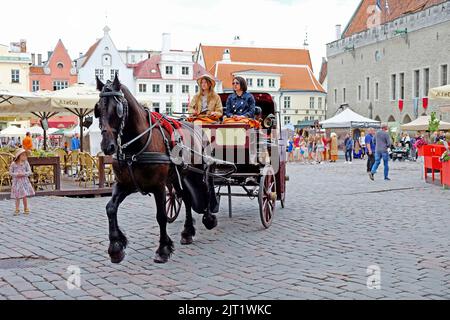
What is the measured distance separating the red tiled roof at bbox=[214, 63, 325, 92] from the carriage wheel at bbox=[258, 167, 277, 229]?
58317 millimetres

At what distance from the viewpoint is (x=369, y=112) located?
2211 inches

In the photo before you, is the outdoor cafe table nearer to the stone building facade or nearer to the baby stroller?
the baby stroller

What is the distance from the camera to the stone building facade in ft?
149

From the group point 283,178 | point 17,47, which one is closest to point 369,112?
point 17,47

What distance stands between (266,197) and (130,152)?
2888 millimetres

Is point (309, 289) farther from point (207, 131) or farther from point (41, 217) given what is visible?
point (41, 217)

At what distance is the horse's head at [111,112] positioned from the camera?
5.92 metres

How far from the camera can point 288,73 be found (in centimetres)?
7119

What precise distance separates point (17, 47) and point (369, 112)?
37874mm

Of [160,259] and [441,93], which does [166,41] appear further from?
[160,259]

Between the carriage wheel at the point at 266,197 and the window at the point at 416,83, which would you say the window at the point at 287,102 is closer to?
the window at the point at 416,83

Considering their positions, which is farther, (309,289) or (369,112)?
(369,112)
